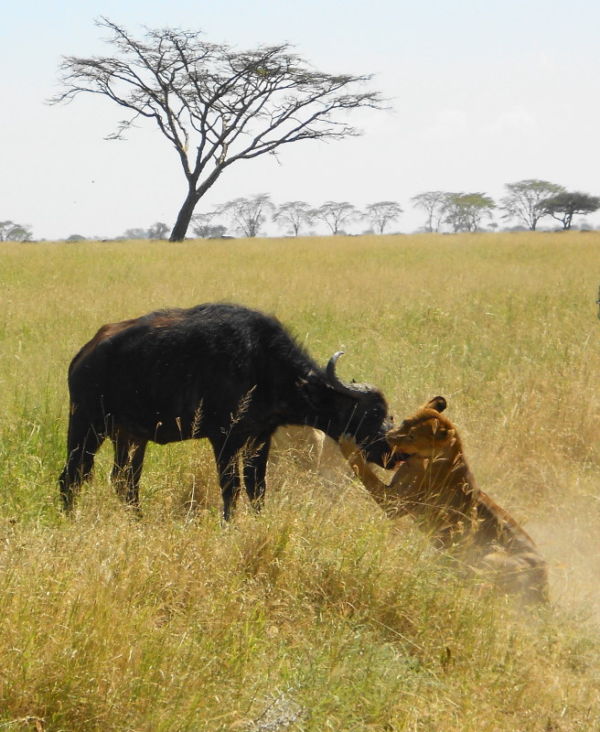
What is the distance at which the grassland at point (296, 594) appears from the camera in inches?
130

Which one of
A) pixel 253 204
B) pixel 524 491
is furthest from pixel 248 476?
pixel 253 204

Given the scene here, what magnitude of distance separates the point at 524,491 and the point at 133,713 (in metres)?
4.16

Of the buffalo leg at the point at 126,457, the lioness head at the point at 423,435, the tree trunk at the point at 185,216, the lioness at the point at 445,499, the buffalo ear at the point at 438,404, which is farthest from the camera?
the tree trunk at the point at 185,216

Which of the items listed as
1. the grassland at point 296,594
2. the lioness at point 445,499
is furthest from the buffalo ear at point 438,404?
the grassland at point 296,594

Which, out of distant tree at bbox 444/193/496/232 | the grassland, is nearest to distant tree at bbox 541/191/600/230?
distant tree at bbox 444/193/496/232

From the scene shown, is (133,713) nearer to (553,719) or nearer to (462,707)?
(462,707)

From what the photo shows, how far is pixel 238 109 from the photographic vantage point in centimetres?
3406

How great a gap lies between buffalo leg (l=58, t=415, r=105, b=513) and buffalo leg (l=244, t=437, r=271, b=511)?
0.97m

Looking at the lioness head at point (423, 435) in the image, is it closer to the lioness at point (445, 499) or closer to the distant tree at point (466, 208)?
the lioness at point (445, 499)

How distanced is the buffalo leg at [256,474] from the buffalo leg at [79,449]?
972 mm

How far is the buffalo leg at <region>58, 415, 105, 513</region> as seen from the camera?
5840 millimetres

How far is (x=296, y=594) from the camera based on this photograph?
4.21 m

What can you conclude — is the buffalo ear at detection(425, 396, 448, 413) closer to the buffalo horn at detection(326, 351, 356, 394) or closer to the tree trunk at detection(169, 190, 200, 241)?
the buffalo horn at detection(326, 351, 356, 394)

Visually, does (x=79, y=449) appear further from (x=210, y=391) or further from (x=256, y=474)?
(x=256, y=474)
